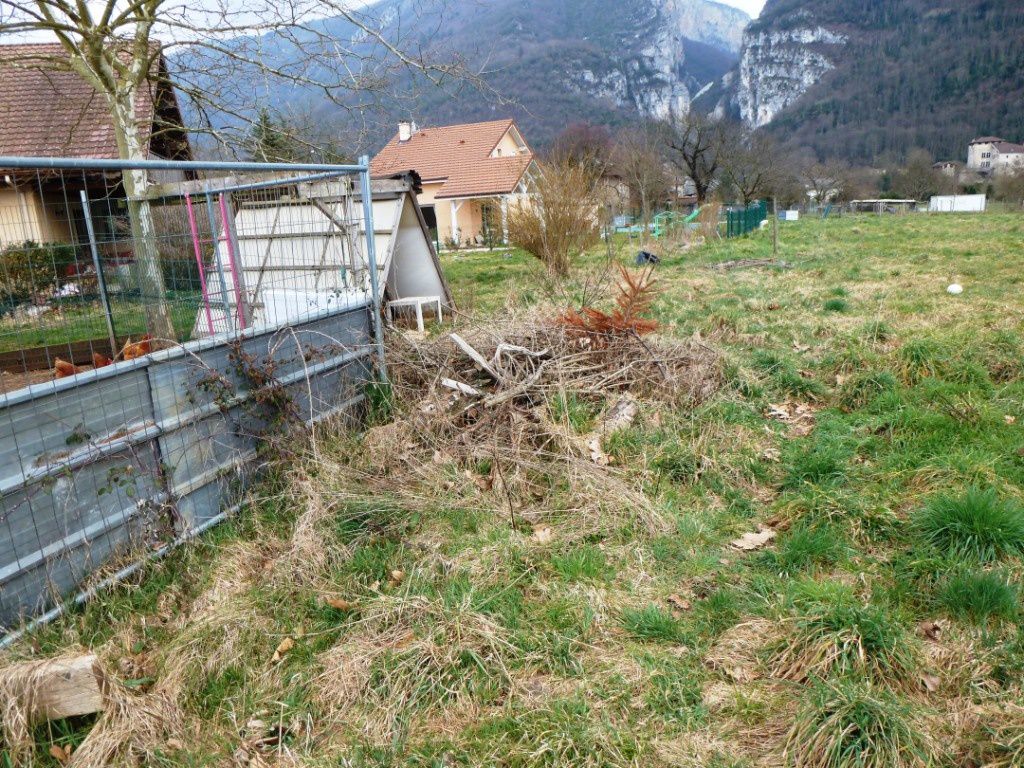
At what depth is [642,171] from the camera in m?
31.0

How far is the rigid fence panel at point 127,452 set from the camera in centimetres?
288

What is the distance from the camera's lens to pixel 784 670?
2547mm

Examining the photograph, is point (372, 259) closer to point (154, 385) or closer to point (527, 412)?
point (527, 412)

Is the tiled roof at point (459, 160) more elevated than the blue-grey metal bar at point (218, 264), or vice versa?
→ the tiled roof at point (459, 160)

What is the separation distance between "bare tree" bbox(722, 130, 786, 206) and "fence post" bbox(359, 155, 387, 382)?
36522 millimetres

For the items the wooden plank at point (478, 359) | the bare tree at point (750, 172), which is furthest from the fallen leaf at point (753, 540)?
the bare tree at point (750, 172)

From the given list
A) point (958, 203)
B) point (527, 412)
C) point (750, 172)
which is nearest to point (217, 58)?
point (527, 412)

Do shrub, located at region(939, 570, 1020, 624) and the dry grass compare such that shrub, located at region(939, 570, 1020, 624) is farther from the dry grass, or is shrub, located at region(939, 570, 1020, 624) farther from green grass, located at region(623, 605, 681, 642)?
the dry grass

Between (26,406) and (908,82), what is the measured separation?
11463 cm

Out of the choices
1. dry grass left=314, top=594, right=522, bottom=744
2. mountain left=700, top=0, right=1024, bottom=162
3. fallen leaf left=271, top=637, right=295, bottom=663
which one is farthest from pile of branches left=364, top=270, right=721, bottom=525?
mountain left=700, top=0, right=1024, bottom=162

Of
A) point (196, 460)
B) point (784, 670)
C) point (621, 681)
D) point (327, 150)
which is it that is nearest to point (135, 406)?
point (196, 460)

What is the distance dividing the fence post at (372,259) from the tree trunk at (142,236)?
2044 millimetres

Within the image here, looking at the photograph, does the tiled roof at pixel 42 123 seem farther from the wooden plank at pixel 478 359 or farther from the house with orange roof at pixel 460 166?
the house with orange roof at pixel 460 166

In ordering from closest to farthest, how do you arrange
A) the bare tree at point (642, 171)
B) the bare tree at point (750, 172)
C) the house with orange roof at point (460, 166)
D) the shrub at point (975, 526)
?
1. the shrub at point (975, 526)
2. the bare tree at point (642, 171)
3. the house with orange roof at point (460, 166)
4. the bare tree at point (750, 172)
